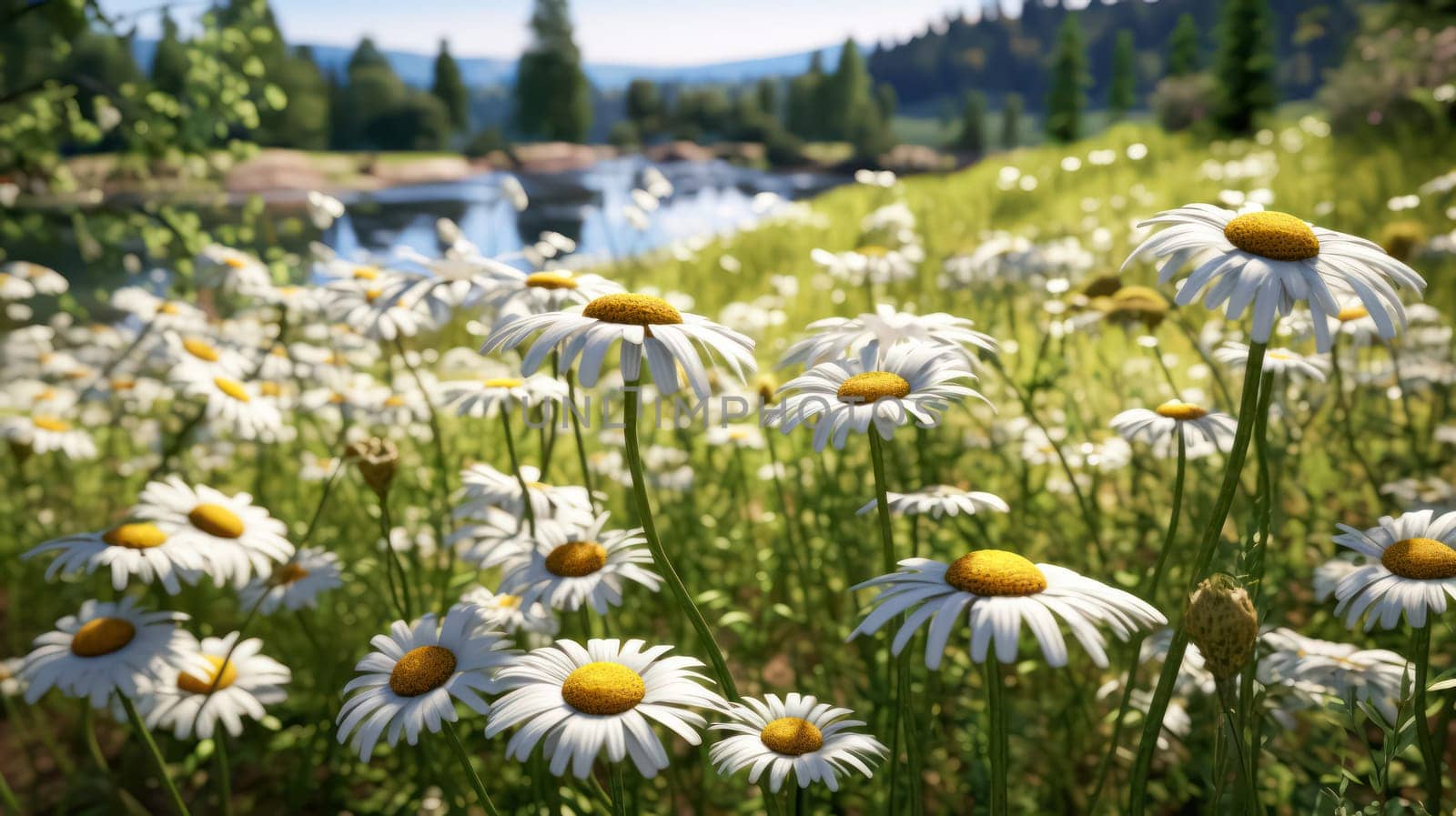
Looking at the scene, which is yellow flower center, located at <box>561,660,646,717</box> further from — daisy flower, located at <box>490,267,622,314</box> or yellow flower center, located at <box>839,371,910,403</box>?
daisy flower, located at <box>490,267,622,314</box>

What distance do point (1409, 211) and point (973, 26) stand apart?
16963cm

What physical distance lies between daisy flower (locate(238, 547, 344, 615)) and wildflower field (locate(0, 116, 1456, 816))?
22 millimetres

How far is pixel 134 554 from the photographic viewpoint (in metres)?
2.18

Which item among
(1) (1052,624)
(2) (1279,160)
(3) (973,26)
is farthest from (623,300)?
(3) (973,26)

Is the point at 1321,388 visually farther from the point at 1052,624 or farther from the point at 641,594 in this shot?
the point at 1052,624

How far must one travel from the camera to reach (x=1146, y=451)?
13.1 ft

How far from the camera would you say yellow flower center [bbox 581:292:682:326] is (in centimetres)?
159

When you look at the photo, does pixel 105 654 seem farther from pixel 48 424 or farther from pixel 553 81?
pixel 553 81

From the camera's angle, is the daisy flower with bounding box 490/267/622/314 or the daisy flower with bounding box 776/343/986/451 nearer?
the daisy flower with bounding box 776/343/986/451

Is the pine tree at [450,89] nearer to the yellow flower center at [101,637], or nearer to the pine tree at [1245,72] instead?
the pine tree at [1245,72]

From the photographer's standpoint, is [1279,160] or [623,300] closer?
[623,300]

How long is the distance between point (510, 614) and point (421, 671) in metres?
0.45

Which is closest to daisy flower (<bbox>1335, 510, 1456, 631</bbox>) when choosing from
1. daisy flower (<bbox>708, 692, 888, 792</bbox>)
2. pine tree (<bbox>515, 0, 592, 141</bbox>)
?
daisy flower (<bbox>708, 692, 888, 792</bbox>)

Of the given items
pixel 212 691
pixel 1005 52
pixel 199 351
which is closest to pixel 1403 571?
pixel 212 691
